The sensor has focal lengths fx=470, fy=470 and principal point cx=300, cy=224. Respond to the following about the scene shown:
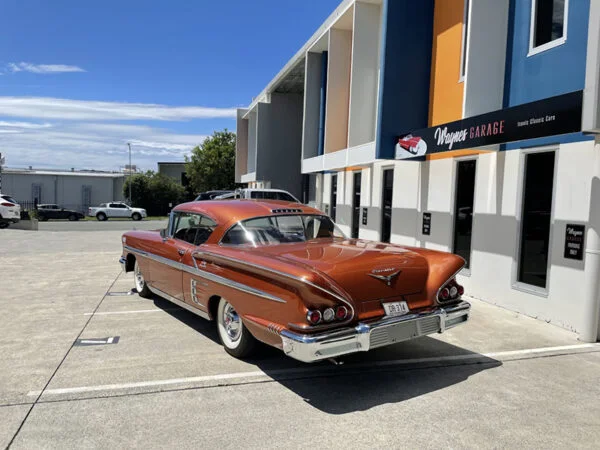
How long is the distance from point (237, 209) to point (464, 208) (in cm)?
478

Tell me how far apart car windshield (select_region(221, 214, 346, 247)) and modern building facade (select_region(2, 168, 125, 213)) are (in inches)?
2212

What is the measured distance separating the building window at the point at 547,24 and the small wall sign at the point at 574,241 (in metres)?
2.55

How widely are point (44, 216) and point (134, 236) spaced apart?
37.6m

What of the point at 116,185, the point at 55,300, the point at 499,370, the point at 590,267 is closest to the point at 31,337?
the point at 55,300

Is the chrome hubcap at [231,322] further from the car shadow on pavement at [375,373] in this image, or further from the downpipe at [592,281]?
the downpipe at [592,281]

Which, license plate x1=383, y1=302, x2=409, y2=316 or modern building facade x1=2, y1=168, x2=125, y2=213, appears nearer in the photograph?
license plate x1=383, y1=302, x2=409, y2=316

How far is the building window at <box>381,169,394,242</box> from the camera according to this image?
11.3 metres

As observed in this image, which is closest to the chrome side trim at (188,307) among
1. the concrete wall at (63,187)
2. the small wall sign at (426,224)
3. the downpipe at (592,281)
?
the downpipe at (592,281)

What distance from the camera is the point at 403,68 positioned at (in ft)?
31.5

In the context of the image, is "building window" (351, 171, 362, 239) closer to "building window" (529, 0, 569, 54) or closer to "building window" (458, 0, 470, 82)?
"building window" (458, 0, 470, 82)

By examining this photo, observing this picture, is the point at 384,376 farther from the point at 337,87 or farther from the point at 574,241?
the point at 337,87

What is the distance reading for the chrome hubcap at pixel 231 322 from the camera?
15.4 ft

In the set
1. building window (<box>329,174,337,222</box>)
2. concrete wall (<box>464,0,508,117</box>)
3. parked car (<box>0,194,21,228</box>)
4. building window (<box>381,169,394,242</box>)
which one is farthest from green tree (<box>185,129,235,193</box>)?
concrete wall (<box>464,0,508,117</box>)

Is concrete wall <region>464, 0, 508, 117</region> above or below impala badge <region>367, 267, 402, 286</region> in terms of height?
above
